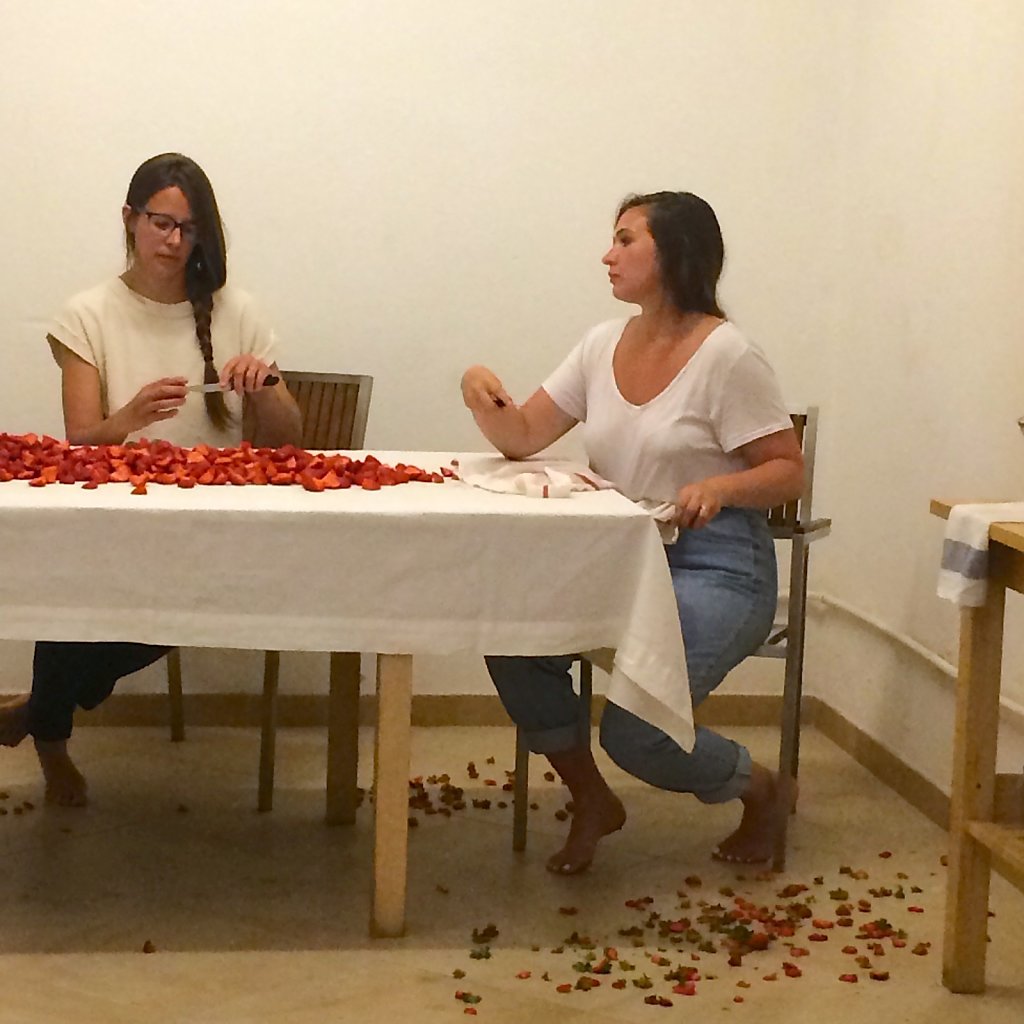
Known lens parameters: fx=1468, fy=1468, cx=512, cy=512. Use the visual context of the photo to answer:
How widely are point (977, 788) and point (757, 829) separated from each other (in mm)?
618

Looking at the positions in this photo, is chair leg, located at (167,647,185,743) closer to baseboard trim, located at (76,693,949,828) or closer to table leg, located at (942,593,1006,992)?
baseboard trim, located at (76,693,949,828)

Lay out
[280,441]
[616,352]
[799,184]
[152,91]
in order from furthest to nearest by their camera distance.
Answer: [799,184] → [152,91] → [280,441] → [616,352]

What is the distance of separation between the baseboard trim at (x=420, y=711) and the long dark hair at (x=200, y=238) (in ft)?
2.81

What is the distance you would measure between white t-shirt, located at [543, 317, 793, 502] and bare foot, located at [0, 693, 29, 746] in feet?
3.90

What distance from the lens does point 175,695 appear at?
320cm

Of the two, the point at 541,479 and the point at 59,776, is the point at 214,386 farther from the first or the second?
the point at 59,776

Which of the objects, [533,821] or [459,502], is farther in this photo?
[533,821]

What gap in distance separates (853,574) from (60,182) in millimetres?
1936

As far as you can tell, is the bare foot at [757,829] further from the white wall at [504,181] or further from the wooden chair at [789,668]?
the white wall at [504,181]

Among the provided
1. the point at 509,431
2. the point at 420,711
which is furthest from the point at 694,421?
the point at 420,711

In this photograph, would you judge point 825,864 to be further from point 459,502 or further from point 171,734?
point 171,734

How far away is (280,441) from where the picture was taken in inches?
109

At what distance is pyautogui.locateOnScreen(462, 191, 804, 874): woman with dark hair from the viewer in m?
2.34

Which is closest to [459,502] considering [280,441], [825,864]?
[280,441]
